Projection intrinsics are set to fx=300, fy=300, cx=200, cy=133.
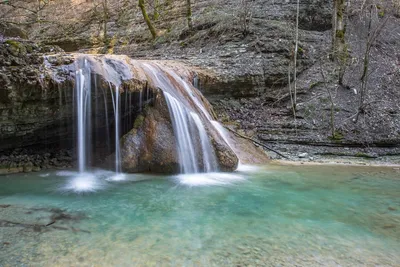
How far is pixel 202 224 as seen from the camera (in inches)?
139

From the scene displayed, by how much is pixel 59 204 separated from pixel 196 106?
15.0ft

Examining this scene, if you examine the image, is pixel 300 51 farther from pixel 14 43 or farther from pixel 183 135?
pixel 14 43

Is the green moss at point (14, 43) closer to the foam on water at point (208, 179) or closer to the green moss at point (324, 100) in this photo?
the foam on water at point (208, 179)

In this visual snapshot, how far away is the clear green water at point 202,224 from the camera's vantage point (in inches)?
104

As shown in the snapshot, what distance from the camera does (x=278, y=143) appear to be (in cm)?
920

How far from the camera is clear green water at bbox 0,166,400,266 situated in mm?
2633

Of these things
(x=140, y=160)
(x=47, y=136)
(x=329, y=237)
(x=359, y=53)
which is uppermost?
(x=359, y=53)

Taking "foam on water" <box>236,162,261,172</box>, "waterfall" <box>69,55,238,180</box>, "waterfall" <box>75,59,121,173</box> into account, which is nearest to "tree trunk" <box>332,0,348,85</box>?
"foam on water" <box>236,162,261,172</box>

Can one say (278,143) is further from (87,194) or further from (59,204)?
(59,204)

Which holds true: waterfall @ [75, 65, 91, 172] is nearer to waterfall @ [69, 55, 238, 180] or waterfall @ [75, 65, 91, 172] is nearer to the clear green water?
waterfall @ [69, 55, 238, 180]

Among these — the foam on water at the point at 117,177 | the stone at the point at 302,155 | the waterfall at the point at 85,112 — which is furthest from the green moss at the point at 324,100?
the foam on water at the point at 117,177

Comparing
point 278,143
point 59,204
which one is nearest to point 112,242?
point 59,204

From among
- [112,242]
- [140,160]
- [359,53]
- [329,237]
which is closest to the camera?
[112,242]

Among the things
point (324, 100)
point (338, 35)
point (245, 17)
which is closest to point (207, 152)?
point (324, 100)
